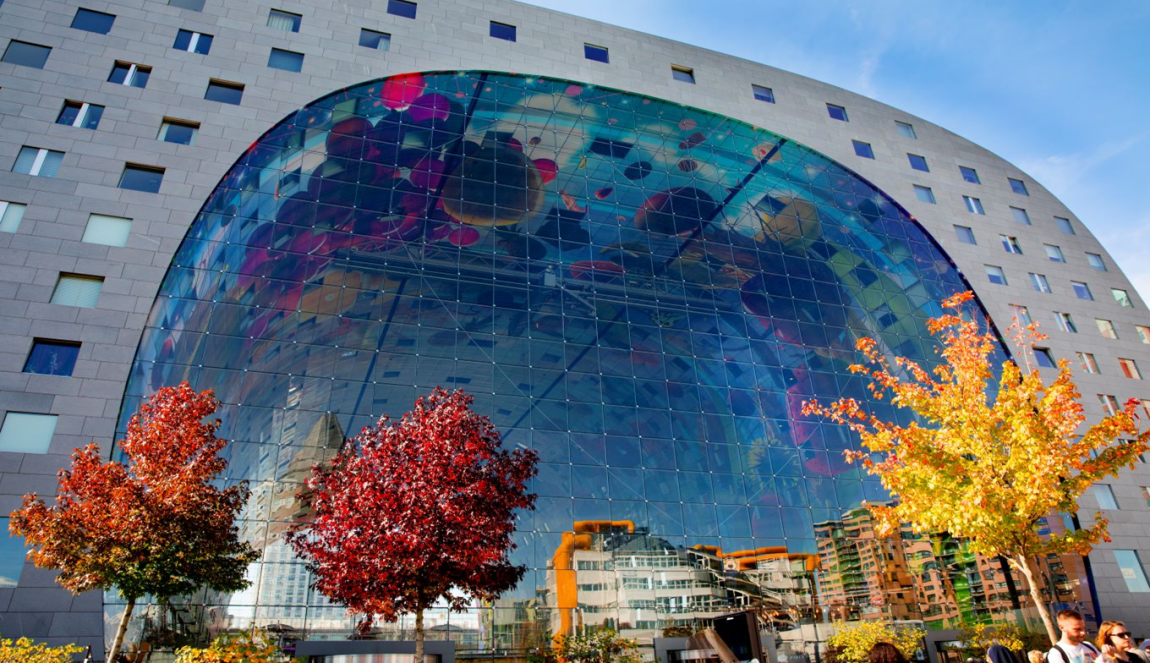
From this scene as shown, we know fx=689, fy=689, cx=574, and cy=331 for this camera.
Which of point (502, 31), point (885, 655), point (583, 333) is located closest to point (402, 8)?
point (502, 31)

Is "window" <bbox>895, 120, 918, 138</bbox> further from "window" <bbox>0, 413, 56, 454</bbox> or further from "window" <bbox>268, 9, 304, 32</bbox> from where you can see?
"window" <bbox>0, 413, 56, 454</bbox>

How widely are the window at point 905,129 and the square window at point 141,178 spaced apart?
2711 cm

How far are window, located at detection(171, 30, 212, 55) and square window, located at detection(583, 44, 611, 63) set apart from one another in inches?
479

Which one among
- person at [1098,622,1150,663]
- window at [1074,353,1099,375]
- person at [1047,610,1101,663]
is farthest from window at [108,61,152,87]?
window at [1074,353,1099,375]

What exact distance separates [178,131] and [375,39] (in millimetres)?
6989

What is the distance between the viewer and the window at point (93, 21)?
752 inches

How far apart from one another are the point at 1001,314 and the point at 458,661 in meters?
22.7

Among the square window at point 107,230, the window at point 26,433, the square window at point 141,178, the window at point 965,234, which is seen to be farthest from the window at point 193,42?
the window at point 965,234

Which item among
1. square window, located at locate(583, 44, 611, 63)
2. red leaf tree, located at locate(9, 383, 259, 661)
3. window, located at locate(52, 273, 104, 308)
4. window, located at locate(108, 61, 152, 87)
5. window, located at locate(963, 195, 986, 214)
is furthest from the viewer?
window, located at locate(963, 195, 986, 214)

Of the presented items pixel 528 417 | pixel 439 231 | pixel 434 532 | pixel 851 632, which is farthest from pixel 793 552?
pixel 439 231

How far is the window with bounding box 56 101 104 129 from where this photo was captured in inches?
694

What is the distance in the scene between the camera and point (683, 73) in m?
26.2

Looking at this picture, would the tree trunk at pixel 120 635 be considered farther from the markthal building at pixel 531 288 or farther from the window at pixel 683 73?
the window at pixel 683 73

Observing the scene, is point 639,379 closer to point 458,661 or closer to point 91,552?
point 458,661
